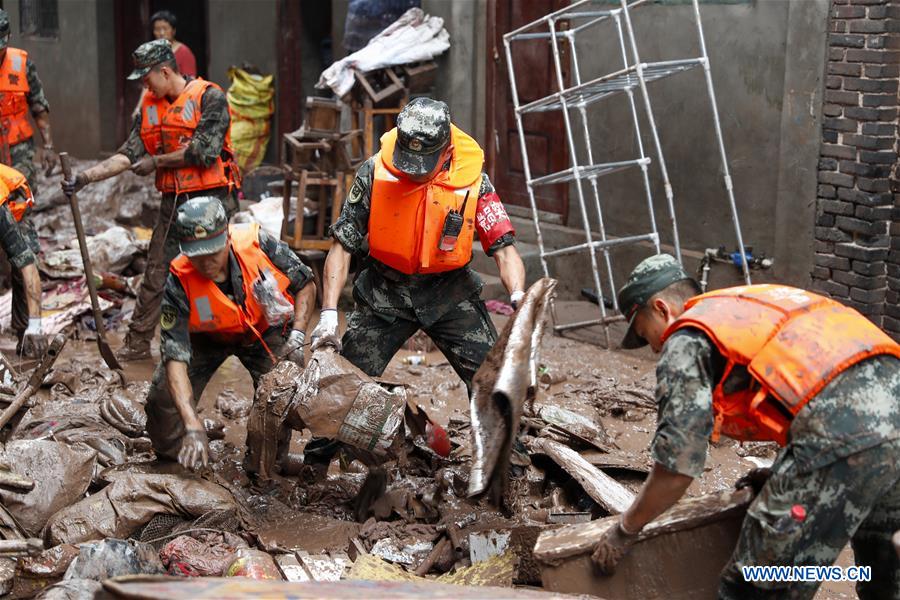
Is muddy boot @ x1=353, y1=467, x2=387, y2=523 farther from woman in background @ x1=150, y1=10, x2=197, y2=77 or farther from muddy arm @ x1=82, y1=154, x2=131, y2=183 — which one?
woman in background @ x1=150, y1=10, x2=197, y2=77

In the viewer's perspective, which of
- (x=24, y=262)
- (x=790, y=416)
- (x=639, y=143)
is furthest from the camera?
(x=639, y=143)

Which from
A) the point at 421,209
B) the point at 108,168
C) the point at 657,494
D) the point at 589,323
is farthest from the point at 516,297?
the point at 108,168

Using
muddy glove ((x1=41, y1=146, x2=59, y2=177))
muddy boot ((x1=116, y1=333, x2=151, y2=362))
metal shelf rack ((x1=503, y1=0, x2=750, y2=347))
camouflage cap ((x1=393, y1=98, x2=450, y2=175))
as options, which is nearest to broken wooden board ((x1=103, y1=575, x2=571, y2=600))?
camouflage cap ((x1=393, y1=98, x2=450, y2=175))

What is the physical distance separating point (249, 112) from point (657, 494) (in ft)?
31.5

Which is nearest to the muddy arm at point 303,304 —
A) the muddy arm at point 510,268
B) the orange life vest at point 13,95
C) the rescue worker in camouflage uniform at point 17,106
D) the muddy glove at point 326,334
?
the muddy glove at point 326,334

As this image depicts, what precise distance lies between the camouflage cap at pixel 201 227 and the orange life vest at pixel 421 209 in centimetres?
71

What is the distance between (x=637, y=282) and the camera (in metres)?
3.68

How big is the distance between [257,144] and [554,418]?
7254mm

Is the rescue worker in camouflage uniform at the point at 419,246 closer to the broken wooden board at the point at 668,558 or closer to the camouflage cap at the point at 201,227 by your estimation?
the camouflage cap at the point at 201,227

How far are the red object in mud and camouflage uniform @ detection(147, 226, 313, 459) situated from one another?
2.63ft

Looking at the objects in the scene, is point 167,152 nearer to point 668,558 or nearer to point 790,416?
point 668,558

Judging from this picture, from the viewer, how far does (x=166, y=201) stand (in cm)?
801

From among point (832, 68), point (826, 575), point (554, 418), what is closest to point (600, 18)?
point (832, 68)

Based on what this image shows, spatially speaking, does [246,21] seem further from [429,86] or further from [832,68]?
[832,68]
